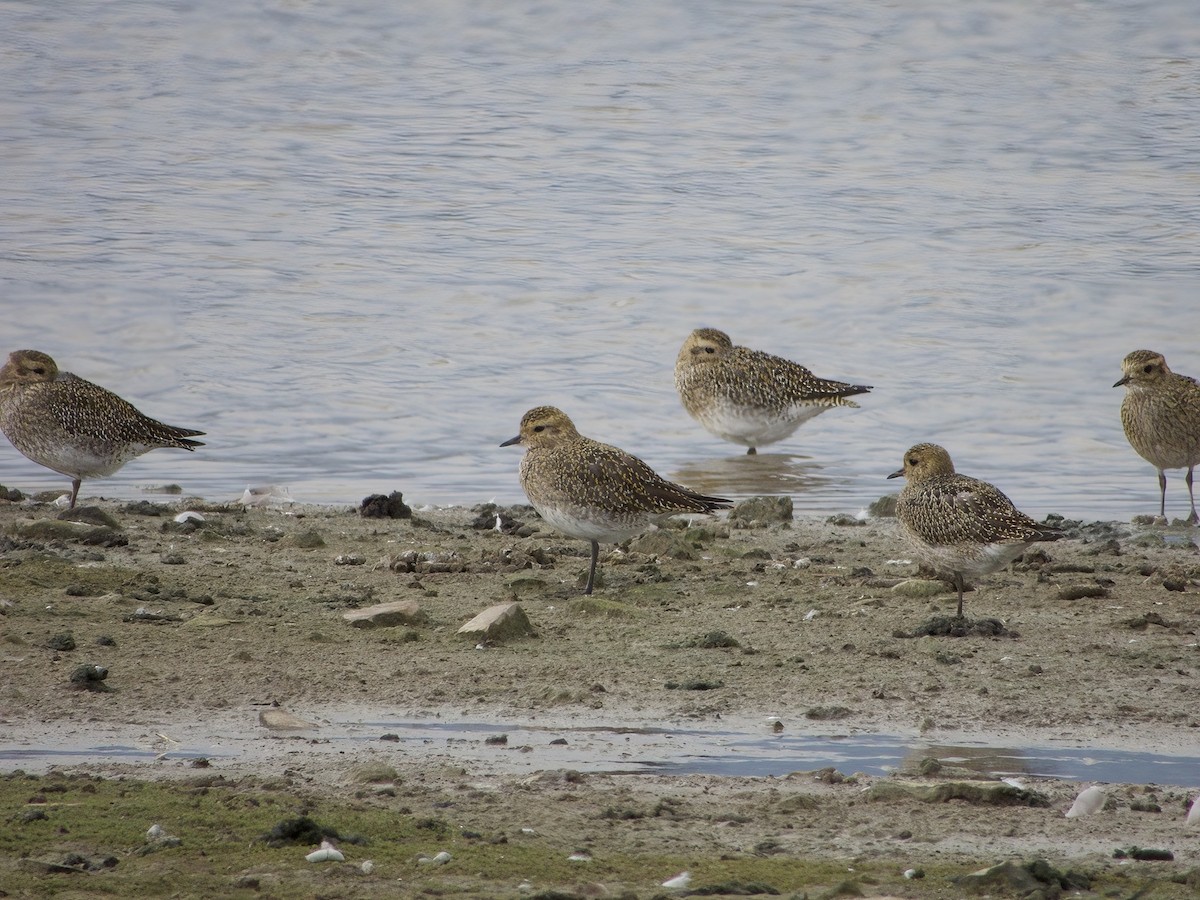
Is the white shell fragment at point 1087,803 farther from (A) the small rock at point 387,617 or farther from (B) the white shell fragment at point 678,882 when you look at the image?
(A) the small rock at point 387,617

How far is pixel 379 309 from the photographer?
1706 cm

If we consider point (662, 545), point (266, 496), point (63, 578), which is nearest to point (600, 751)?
point (63, 578)

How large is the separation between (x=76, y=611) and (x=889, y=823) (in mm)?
4299

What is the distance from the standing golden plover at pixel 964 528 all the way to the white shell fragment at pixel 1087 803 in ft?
8.45

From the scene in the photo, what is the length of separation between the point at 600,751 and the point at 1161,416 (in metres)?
6.82

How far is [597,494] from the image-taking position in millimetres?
9219

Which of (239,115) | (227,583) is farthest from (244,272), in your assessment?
(227,583)

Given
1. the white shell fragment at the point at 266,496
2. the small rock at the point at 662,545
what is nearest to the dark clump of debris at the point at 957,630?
the small rock at the point at 662,545

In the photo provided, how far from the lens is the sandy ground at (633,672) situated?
5.51m

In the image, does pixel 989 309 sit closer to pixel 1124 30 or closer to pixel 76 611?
pixel 76 611

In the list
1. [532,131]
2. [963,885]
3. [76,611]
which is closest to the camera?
[963,885]

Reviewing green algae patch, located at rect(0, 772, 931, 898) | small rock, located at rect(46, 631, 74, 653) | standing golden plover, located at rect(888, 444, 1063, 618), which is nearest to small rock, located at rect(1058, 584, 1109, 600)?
standing golden plover, located at rect(888, 444, 1063, 618)

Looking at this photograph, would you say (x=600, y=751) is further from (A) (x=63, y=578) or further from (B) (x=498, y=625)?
(A) (x=63, y=578)

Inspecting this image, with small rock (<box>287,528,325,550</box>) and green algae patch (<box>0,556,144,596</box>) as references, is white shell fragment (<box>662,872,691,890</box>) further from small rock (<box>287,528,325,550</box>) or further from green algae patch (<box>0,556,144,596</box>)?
small rock (<box>287,528,325,550</box>)
